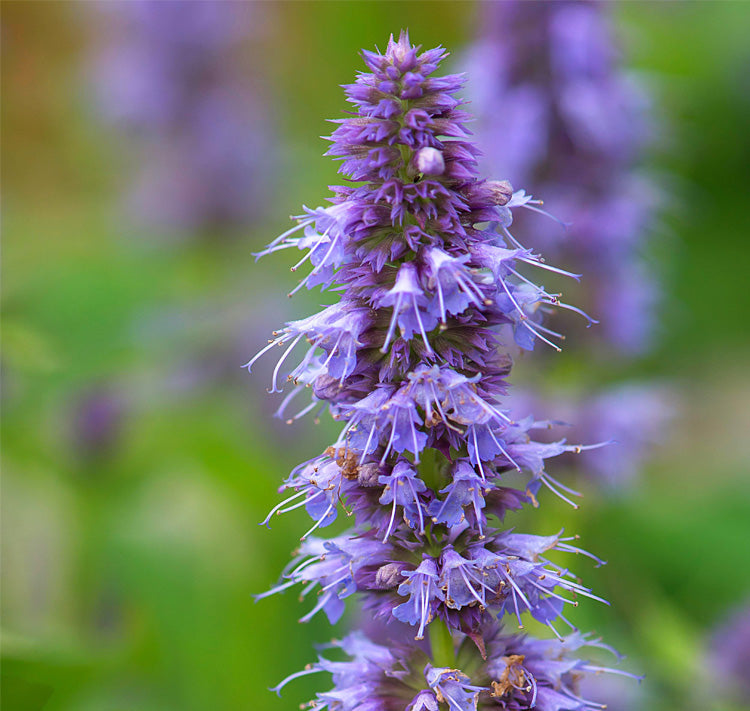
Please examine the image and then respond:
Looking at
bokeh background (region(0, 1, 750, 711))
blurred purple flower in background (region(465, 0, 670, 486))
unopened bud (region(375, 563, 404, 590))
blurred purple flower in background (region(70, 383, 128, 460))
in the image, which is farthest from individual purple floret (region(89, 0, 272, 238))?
unopened bud (region(375, 563, 404, 590))

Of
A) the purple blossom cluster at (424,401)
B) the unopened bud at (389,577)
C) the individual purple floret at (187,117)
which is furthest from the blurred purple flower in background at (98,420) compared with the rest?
the unopened bud at (389,577)

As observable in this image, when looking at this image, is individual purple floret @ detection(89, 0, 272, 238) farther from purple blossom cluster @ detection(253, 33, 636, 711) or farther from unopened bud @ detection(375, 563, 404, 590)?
unopened bud @ detection(375, 563, 404, 590)

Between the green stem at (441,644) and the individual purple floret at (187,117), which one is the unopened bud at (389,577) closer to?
the green stem at (441,644)

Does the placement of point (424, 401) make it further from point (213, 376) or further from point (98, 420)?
point (213, 376)

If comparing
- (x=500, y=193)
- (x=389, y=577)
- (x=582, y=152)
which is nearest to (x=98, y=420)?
(x=582, y=152)

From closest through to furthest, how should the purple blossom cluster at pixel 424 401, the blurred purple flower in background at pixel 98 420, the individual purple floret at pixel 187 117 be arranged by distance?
the purple blossom cluster at pixel 424 401, the blurred purple flower in background at pixel 98 420, the individual purple floret at pixel 187 117

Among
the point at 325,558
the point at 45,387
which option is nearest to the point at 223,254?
the point at 45,387
